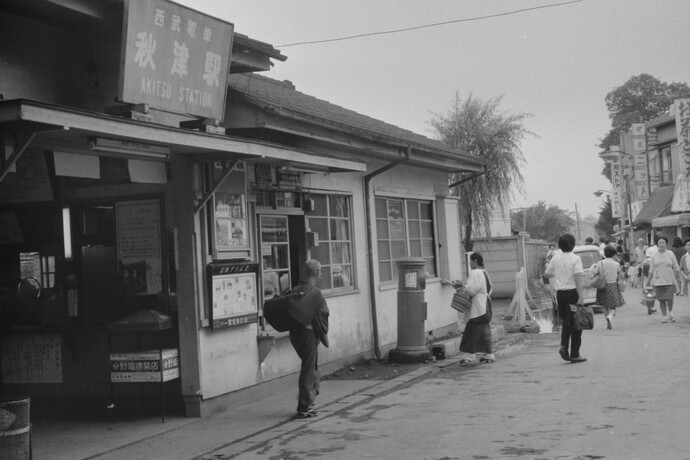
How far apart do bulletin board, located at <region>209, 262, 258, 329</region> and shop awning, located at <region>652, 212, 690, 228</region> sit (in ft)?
105

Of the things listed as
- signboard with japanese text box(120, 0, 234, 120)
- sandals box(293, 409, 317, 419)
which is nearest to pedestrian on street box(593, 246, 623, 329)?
sandals box(293, 409, 317, 419)

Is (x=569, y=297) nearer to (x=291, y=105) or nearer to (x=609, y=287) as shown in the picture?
(x=291, y=105)

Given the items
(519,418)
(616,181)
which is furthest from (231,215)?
(616,181)

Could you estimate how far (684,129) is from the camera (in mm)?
33938

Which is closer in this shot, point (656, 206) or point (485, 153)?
point (485, 153)

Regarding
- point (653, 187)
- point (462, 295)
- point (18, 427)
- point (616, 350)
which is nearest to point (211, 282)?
point (18, 427)

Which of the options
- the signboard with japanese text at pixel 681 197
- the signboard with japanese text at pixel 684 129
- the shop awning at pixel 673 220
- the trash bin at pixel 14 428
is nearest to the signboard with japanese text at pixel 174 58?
the trash bin at pixel 14 428

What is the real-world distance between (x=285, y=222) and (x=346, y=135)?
1.66 m

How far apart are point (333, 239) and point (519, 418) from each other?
5343mm

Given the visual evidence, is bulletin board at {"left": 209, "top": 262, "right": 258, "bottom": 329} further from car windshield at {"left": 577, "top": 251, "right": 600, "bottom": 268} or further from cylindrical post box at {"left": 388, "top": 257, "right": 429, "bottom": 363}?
car windshield at {"left": 577, "top": 251, "right": 600, "bottom": 268}

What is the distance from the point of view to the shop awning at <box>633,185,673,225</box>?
4391 centimetres

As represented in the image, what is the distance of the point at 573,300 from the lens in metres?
12.1

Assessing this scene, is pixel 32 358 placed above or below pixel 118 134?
below

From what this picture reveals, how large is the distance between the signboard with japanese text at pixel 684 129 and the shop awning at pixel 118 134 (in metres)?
27.4
